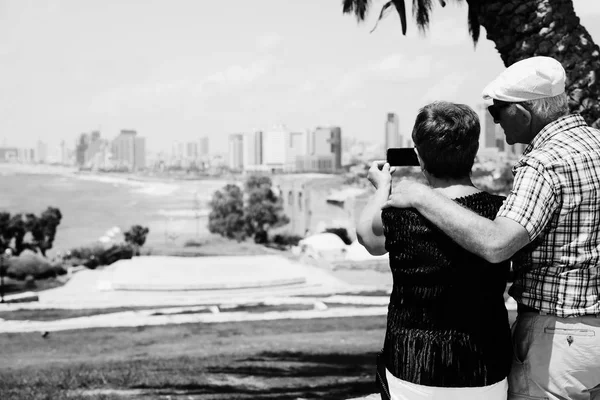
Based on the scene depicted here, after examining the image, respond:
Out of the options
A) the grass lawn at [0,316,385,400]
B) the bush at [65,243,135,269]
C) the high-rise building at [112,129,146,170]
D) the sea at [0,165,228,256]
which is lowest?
the sea at [0,165,228,256]

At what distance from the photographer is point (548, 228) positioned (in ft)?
7.17

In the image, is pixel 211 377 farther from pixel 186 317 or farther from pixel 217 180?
pixel 217 180

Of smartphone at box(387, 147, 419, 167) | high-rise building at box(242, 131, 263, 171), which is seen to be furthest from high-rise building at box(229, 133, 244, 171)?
smartphone at box(387, 147, 419, 167)

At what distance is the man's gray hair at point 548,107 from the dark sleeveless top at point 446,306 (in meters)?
0.34

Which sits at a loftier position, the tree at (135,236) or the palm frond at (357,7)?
the palm frond at (357,7)

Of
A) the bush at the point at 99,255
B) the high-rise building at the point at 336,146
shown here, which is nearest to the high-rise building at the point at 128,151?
the high-rise building at the point at 336,146

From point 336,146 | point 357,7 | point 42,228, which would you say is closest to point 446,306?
point 357,7

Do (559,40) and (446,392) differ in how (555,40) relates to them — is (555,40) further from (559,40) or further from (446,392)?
(446,392)

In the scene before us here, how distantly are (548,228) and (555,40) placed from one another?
2774 millimetres

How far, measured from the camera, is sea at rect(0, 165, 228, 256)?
92.0 meters

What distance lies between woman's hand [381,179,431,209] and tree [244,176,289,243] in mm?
53427

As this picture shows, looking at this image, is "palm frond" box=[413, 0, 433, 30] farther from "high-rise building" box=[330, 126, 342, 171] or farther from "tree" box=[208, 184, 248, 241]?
"high-rise building" box=[330, 126, 342, 171]

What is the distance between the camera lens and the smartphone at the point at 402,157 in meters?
2.40

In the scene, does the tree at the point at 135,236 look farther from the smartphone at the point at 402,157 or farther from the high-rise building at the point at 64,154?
the high-rise building at the point at 64,154
